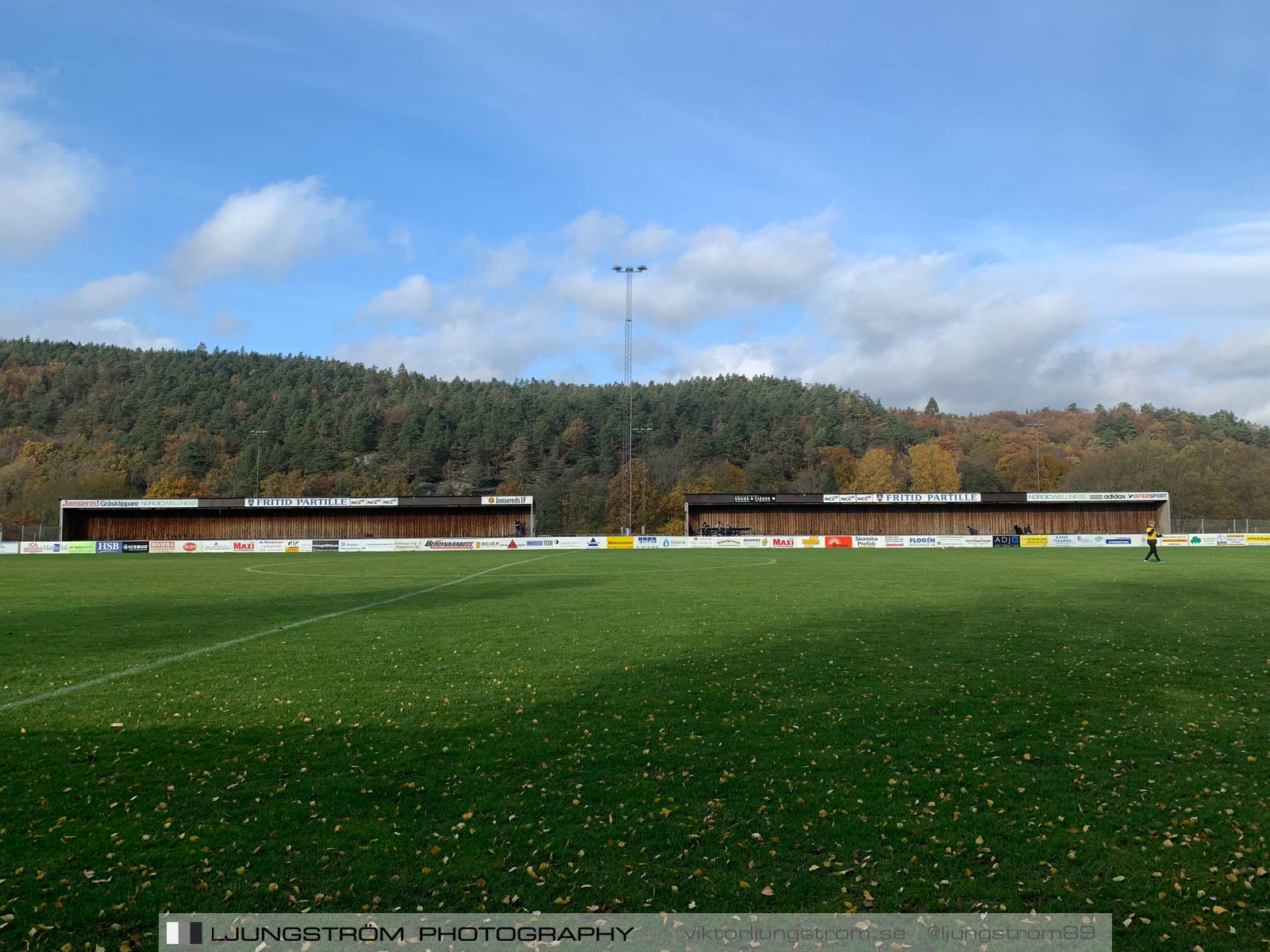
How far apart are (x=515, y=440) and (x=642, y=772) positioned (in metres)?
115

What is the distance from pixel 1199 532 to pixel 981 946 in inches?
2535

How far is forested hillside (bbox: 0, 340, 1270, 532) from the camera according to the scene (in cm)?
9312

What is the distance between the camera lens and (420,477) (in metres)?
118

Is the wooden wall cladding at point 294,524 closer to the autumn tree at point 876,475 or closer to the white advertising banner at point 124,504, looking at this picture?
the white advertising banner at point 124,504

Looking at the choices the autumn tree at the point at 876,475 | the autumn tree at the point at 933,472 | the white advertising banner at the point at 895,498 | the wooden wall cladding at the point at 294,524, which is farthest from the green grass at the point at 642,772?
the autumn tree at the point at 933,472

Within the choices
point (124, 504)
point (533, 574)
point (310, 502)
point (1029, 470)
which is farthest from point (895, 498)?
point (124, 504)

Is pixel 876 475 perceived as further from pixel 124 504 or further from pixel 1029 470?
pixel 124 504

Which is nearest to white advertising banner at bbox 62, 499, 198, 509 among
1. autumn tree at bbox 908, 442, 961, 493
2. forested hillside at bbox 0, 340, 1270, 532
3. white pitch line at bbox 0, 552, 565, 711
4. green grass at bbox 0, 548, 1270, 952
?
forested hillside at bbox 0, 340, 1270, 532

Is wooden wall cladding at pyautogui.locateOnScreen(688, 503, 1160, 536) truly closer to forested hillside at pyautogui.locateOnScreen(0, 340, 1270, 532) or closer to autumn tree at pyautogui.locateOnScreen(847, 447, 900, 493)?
forested hillside at pyautogui.locateOnScreen(0, 340, 1270, 532)

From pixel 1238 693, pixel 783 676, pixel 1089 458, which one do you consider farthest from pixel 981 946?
pixel 1089 458

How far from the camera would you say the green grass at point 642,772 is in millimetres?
4703

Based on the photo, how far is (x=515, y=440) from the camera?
120 m

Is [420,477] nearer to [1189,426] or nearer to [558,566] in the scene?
[558,566]

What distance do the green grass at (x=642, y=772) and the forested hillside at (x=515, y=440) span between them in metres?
72.2
